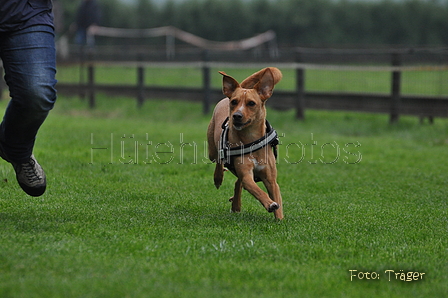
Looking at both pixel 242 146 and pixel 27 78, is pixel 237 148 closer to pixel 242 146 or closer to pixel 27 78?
pixel 242 146

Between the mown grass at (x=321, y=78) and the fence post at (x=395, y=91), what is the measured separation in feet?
0.85

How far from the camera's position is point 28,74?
4.11m

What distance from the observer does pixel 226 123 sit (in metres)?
5.29

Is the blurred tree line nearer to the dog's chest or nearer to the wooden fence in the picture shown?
the wooden fence

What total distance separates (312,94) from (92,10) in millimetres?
13171

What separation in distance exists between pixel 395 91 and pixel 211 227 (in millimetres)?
8294

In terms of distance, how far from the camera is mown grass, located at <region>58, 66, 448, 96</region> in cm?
Result: 1201

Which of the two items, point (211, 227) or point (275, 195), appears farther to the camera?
point (275, 195)

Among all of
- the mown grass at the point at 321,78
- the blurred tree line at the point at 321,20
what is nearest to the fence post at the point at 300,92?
the mown grass at the point at 321,78

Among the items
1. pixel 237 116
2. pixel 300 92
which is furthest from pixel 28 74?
pixel 300 92

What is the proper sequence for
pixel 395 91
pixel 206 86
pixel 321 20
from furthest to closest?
pixel 321 20
pixel 206 86
pixel 395 91

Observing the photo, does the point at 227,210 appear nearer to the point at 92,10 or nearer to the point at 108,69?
the point at 108,69

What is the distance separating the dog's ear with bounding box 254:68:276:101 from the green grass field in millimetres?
935

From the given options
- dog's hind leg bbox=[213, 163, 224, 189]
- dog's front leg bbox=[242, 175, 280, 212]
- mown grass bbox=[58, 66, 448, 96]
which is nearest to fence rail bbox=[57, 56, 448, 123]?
mown grass bbox=[58, 66, 448, 96]
